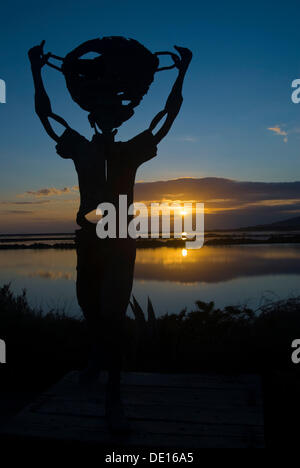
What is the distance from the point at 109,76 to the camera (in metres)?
3.81

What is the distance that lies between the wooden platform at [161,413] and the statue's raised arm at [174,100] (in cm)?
249

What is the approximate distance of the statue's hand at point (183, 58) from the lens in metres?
4.05

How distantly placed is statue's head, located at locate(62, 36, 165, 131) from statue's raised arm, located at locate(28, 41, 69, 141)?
249 millimetres

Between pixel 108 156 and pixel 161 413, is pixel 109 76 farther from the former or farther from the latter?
pixel 161 413

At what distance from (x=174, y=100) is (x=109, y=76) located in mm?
651

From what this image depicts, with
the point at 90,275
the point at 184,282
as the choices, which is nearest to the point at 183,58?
the point at 90,275

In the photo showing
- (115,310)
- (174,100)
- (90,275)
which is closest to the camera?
(115,310)

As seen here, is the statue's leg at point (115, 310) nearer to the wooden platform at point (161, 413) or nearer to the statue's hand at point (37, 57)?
the wooden platform at point (161, 413)

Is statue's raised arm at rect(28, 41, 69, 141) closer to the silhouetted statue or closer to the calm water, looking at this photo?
the silhouetted statue

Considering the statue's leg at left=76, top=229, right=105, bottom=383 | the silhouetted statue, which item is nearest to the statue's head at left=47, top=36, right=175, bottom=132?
the silhouetted statue

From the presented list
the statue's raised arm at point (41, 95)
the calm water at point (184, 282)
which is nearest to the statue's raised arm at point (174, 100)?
the statue's raised arm at point (41, 95)

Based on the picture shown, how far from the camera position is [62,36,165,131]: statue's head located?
3.82 metres
